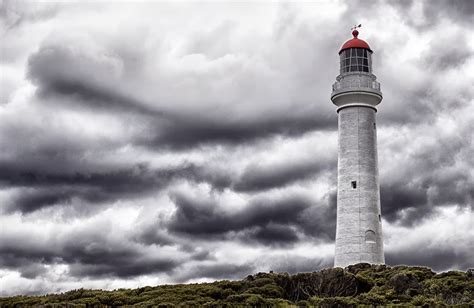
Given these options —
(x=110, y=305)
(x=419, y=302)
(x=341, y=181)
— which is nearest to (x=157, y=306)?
(x=110, y=305)

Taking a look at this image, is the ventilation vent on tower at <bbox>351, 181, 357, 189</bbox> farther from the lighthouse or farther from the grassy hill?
the grassy hill

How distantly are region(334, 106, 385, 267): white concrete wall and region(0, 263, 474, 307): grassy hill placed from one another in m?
11.0

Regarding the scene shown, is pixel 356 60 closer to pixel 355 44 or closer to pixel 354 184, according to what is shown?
pixel 355 44

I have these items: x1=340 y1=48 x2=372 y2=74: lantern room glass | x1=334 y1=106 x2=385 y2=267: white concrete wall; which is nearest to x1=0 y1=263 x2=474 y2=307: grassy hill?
x1=334 y1=106 x2=385 y2=267: white concrete wall

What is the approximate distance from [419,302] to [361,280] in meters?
4.74

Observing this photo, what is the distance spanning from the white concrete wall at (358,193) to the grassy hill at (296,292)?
10988 mm

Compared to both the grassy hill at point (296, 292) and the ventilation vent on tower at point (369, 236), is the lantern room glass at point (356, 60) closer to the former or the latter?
the ventilation vent on tower at point (369, 236)

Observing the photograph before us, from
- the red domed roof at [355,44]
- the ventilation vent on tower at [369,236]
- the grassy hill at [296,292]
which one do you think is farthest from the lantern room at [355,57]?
the grassy hill at [296,292]

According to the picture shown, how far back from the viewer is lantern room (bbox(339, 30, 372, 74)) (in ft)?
151

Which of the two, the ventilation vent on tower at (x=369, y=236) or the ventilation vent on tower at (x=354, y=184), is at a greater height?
the ventilation vent on tower at (x=354, y=184)

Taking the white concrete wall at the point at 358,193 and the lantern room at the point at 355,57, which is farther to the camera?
the lantern room at the point at 355,57

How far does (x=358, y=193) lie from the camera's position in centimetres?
4238

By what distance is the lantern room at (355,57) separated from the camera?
1809 inches

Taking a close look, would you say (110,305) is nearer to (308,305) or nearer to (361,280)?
(308,305)
